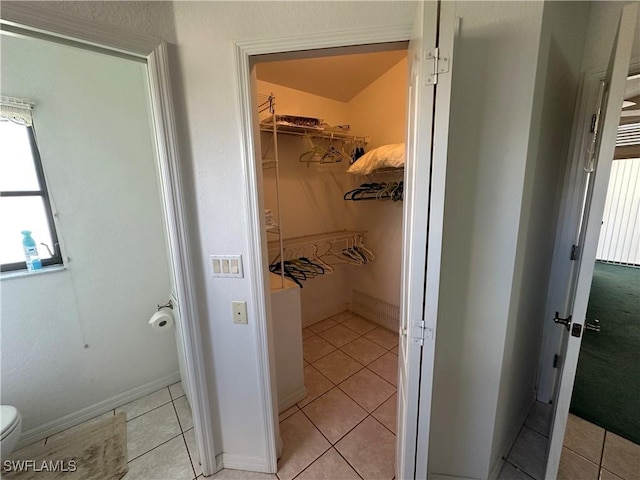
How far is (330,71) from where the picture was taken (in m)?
2.27

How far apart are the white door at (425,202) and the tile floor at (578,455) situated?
3.15ft

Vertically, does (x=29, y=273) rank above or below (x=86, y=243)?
below

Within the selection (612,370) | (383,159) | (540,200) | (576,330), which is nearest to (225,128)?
(383,159)

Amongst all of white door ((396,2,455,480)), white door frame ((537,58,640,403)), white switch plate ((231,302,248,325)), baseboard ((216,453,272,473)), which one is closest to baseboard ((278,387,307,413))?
baseboard ((216,453,272,473))

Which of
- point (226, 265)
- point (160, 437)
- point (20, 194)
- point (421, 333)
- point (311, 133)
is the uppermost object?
point (311, 133)

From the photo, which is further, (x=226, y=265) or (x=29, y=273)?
(x=29, y=273)

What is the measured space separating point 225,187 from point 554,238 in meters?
2.02

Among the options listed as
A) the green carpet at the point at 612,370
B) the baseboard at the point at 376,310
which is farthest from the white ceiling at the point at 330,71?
the green carpet at the point at 612,370

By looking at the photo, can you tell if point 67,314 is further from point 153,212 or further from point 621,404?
point 621,404

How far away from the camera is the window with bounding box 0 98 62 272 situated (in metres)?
1.54

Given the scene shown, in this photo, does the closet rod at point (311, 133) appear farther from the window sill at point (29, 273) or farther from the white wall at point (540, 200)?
the window sill at point (29, 273)

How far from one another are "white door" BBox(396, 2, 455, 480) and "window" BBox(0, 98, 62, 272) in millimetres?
2191

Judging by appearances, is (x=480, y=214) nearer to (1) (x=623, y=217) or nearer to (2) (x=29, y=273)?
(2) (x=29, y=273)

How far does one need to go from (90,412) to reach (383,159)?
2.94m
